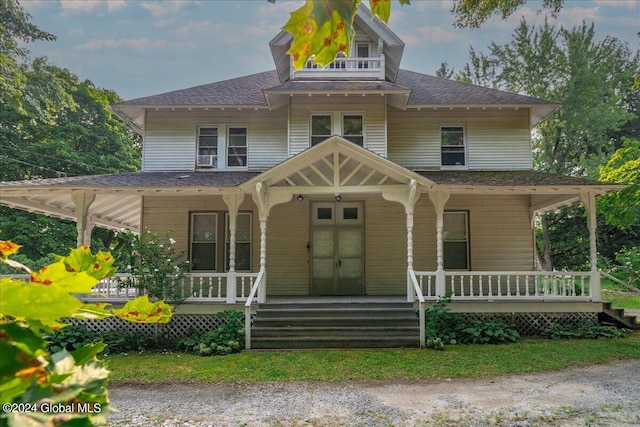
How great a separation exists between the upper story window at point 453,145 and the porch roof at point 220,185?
0.64m

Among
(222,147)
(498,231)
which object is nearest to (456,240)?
(498,231)

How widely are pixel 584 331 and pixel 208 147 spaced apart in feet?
37.6

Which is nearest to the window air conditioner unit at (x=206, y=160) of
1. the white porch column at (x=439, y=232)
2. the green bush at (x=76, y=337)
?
the green bush at (x=76, y=337)

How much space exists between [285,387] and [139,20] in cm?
3841

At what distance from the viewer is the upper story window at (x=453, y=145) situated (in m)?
13.4

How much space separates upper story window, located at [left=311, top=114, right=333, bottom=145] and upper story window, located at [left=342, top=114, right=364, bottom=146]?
428mm

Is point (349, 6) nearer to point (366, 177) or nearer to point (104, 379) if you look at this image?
point (104, 379)

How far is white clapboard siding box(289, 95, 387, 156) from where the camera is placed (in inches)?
497

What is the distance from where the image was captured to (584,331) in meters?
10.3

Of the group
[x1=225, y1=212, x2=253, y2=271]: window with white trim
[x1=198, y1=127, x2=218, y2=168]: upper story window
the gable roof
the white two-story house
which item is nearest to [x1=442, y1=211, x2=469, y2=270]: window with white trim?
the white two-story house

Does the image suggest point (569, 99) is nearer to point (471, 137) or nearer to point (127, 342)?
point (471, 137)

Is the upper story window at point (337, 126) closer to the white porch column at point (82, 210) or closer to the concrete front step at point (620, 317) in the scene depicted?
the white porch column at point (82, 210)

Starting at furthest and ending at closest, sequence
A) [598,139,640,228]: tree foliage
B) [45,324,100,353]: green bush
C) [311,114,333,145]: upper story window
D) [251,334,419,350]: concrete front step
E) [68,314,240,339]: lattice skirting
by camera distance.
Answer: [598,139,640,228]: tree foliage < [311,114,333,145]: upper story window < [68,314,240,339]: lattice skirting < [45,324,100,353]: green bush < [251,334,419,350]: concrete front step

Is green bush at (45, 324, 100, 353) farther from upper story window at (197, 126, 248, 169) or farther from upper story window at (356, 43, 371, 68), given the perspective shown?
upper story window at (356, 43, 371, 68)
